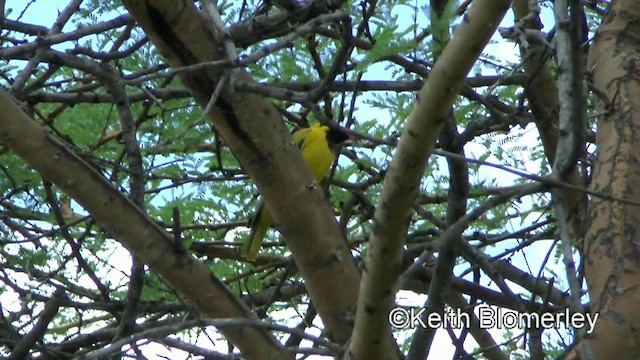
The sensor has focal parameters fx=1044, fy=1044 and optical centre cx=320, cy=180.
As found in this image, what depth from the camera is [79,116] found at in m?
4.60

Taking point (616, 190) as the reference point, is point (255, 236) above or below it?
above

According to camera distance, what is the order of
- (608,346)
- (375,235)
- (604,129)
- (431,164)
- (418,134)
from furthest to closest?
(431,164)
(604,129)
(608,346)
(375,235)
(418,134)

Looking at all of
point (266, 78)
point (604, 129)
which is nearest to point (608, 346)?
point (604, 129)

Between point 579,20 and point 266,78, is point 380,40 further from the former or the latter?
point 266,78

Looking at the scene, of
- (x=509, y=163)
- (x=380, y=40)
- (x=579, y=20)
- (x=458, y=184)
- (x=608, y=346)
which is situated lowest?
(x=608, y=346)

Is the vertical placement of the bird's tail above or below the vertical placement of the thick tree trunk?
above

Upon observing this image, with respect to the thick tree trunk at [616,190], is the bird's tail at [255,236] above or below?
above

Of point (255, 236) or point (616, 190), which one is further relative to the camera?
point (255, 236)

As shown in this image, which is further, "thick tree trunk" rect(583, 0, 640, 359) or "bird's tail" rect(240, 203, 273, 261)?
"bird's tail" rect(240, 203, 273, 261)

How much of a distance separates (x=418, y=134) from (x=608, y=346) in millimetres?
938

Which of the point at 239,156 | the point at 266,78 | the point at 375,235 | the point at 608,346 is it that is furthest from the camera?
the point at 266,78

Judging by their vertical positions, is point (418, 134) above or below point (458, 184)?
below

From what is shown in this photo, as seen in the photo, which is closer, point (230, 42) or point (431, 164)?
point (230, 42)

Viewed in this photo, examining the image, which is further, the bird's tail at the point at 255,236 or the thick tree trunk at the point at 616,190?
the bird's tail at the point at 255,236
